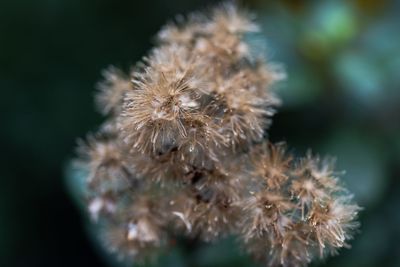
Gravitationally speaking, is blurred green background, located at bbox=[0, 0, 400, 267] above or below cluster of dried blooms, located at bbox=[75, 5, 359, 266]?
above

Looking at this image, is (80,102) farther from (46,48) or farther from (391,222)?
(391,222)

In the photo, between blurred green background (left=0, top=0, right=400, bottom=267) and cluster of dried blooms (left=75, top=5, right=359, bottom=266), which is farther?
blurred green background (left=0, top=0, right=400, bottom=267)

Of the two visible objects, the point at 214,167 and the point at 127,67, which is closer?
the point at 214,167

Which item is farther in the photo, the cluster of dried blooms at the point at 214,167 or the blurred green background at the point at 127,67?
the blurred green background at the point at 127,67

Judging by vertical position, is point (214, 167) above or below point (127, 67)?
below

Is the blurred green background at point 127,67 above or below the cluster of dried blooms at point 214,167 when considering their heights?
above
